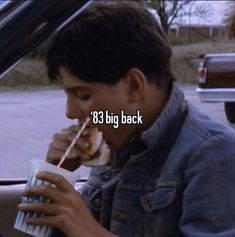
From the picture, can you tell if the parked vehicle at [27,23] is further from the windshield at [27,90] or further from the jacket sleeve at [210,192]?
the jacket sleeve at [210,192]

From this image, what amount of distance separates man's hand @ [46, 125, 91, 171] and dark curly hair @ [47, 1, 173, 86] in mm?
136

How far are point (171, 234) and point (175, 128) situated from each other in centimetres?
21

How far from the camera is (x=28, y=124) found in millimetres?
11250

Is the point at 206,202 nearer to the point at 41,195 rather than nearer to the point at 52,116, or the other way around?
the point at 41,195

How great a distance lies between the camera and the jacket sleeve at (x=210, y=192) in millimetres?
1565

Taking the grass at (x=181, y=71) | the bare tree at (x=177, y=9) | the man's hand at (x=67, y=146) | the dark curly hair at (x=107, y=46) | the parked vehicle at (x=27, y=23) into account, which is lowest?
the bare tree at (x=177, y=9)

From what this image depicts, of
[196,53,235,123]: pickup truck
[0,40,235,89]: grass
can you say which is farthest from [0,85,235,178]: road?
[0,40,235,89]: grass

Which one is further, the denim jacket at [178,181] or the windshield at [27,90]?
the denim jacket at [178,181]

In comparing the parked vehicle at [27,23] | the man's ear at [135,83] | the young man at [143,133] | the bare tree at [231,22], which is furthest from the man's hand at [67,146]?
the bare tree at [231,22]

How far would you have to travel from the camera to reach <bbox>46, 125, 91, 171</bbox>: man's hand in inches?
66.8

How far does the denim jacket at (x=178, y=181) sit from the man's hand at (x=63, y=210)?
0.19 metres

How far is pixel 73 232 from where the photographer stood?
1.46 meters

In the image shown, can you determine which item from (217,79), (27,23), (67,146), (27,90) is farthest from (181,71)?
(27,23)

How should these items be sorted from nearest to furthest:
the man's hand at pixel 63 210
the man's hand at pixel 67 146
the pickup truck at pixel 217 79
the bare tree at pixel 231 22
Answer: the man's hand at pixel 63 210 < the man's hand at pixel 67 146 < the bare tree at pixel 231 22 < the pickup truck at pixel 217 79
